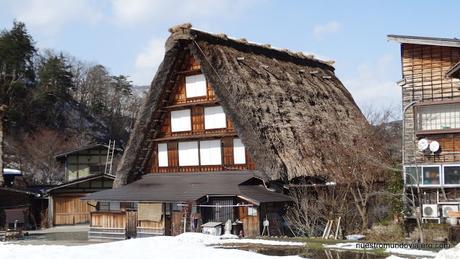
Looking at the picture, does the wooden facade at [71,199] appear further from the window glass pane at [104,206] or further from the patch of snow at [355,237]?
the patch of snow at [355,237]

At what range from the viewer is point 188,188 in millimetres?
22484

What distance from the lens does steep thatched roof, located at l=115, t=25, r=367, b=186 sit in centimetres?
2230

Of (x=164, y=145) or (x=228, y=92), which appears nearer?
(x=228, y=92)

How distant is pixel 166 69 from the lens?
2519 cm

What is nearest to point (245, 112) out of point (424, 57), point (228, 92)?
point (228, 92)

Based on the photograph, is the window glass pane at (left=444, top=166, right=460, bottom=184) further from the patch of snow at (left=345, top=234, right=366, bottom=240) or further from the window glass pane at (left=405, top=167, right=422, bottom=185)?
the patch of snow at (left=345, top=234, right=366, bottom=240)

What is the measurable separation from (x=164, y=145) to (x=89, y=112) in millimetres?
40324

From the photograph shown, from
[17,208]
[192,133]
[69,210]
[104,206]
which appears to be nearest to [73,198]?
[69,210]

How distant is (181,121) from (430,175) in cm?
1147

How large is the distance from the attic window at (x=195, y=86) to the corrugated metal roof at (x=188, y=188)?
3.62 m

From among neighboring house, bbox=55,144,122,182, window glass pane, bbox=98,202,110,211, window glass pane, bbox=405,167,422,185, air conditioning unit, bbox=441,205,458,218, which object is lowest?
window glass pane, bbox=98,202,110,211

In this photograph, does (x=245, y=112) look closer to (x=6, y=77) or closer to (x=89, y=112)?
(x=6, y=77)

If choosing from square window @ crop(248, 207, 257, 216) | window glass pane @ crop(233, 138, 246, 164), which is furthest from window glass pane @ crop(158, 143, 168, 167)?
square window @ crop(248, 207, 257, 216)

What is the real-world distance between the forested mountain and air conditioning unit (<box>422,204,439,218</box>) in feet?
103
